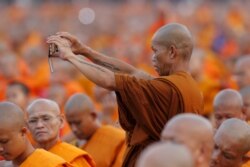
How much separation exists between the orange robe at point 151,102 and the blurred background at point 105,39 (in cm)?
480

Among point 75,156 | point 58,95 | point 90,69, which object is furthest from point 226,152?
point 58,95

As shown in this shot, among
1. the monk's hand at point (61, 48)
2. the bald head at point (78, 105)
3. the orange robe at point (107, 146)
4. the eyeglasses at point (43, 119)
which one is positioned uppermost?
the monk's hand at point (61, 48)

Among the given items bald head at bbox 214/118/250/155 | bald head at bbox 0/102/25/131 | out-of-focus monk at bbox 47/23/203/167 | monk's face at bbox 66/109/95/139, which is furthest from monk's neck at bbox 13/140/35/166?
monk's face at bbox 66/109/95/139

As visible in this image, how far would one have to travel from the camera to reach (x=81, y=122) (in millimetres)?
11352

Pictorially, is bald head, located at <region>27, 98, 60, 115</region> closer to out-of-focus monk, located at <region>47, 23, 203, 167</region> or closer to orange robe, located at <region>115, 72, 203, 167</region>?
out-of-focus monk, located at <region>47, 23, 203, 167</region>

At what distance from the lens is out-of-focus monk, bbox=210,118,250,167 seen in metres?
8.30

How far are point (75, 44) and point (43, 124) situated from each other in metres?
1.49

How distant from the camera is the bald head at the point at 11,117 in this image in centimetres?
877

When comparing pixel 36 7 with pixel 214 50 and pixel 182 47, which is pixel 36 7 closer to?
pixel 214 50

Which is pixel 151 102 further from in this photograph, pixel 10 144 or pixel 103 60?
pixel 10 144

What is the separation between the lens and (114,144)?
11.3 metres

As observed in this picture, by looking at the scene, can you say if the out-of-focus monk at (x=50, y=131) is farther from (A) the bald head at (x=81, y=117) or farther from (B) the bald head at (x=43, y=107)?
(A) the bald head at (x=81, y=117)

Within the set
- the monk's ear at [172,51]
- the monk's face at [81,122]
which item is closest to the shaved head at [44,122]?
the monk's face at [81,122]

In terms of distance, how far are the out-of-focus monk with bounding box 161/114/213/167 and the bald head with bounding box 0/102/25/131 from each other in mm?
2175
